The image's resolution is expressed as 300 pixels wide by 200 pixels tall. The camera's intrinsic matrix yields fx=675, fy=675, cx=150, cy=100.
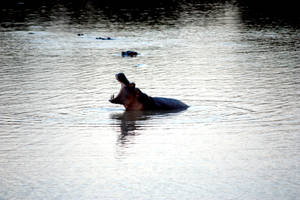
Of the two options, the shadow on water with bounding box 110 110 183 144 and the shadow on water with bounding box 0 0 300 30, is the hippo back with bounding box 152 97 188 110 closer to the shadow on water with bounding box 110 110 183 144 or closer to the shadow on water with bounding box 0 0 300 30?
the shadow on water with bounding box 110 110 183 144

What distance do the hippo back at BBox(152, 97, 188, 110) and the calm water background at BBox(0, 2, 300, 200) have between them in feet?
0.71

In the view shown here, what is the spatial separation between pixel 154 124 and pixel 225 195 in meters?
3.41

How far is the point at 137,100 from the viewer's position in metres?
10.5

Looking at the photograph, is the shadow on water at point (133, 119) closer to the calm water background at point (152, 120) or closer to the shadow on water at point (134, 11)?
the calm water background at point (152, 120)

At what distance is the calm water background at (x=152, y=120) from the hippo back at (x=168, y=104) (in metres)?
0.22

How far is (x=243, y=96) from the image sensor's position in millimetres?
11414

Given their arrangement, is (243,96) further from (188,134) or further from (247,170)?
(247,170)

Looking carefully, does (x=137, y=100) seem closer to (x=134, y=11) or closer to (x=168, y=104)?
(x=168, y=104)

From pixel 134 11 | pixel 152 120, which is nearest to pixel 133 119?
pixel 152 120

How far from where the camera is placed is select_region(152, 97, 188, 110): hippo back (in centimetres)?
1052

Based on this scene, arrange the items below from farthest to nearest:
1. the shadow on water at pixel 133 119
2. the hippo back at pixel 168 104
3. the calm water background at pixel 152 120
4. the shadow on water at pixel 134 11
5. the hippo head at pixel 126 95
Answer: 1. the shadow on water at pixel 134 11
2. the hippo back at pixel 168 104
3. the hippo head at pixel 126 95
4. the shadow on water at pixel 133 119
5. the calm water background at pixel 152 120

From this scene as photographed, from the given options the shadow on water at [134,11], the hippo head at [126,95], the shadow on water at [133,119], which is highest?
the hippo head at [126,95]

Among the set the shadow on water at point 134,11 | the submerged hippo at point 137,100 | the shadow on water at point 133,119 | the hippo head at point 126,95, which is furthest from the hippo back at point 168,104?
the shadow on water at point 134,11

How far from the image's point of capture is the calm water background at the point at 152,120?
660cm
